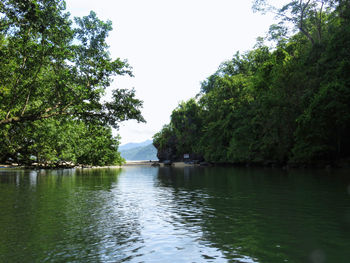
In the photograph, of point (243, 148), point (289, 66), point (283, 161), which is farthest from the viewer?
point (243, 148)

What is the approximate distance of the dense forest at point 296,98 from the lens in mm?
41631

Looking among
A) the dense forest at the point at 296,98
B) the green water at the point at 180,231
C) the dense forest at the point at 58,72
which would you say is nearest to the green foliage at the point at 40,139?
the dense forest at the point at 58,72

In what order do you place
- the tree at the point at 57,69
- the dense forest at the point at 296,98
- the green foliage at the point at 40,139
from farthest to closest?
the dense forest at the point at 296,98 < the green foliage at the point at 40,139 < the tree at the point at 57,69

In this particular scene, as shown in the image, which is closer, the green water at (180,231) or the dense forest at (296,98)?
the green water at (180,231)

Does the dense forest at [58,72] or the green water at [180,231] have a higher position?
the dense forest at [58,72]

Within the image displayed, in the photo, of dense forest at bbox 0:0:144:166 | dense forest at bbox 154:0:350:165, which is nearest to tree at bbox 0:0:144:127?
dense forest at bbox 0:0:144:166

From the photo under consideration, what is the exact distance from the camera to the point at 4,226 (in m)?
12.0

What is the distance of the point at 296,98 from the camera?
4959 cm

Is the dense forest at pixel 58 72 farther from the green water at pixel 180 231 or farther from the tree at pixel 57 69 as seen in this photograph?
the green water at pixel 180 231

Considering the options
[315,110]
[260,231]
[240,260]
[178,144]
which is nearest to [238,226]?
[260,231]

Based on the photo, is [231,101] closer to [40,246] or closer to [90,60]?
[90,60]

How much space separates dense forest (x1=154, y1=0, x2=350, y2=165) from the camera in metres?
41.6

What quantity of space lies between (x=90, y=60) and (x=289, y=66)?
1553 inches

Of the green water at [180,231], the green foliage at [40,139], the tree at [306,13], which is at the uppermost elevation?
the tree at [306,13]
